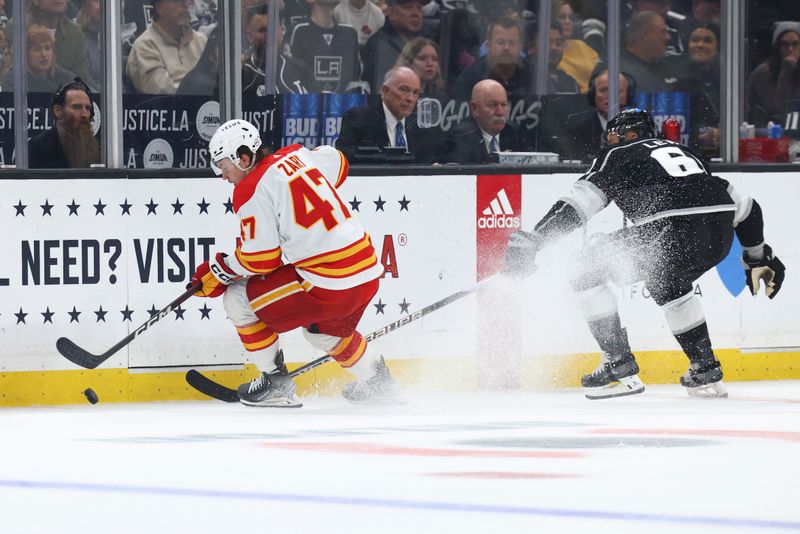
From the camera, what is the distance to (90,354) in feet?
18.3

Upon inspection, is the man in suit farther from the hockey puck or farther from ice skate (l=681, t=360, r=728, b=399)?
the hockey puck

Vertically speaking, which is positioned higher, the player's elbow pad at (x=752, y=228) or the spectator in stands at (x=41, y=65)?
the spectator in stands at (x=41, y=65)

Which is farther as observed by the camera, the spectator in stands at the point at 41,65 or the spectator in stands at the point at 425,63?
the spectator in stands at the point at 425,63

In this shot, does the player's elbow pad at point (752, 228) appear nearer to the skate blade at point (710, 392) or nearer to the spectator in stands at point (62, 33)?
the skate blade at point (710, 392)

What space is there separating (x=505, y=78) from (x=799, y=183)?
126cm

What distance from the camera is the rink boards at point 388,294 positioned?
5.60m

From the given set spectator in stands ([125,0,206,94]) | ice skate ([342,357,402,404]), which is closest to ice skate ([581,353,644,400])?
ice skate ([342,357,402,404])

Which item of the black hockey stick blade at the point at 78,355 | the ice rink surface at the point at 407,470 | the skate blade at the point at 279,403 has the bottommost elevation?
the skate blade at the point at 279,403

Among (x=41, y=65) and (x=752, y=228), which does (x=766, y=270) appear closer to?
(x=752, y=228)

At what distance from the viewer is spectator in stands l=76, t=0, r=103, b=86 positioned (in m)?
5.71

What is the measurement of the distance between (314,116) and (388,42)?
0.41 m

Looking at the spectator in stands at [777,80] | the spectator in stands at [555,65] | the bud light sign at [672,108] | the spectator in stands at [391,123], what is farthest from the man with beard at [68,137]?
the spectator in stands at [777,80]

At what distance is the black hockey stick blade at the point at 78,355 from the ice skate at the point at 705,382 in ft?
6.82

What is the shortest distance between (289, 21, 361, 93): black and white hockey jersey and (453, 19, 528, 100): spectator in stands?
0.44m
